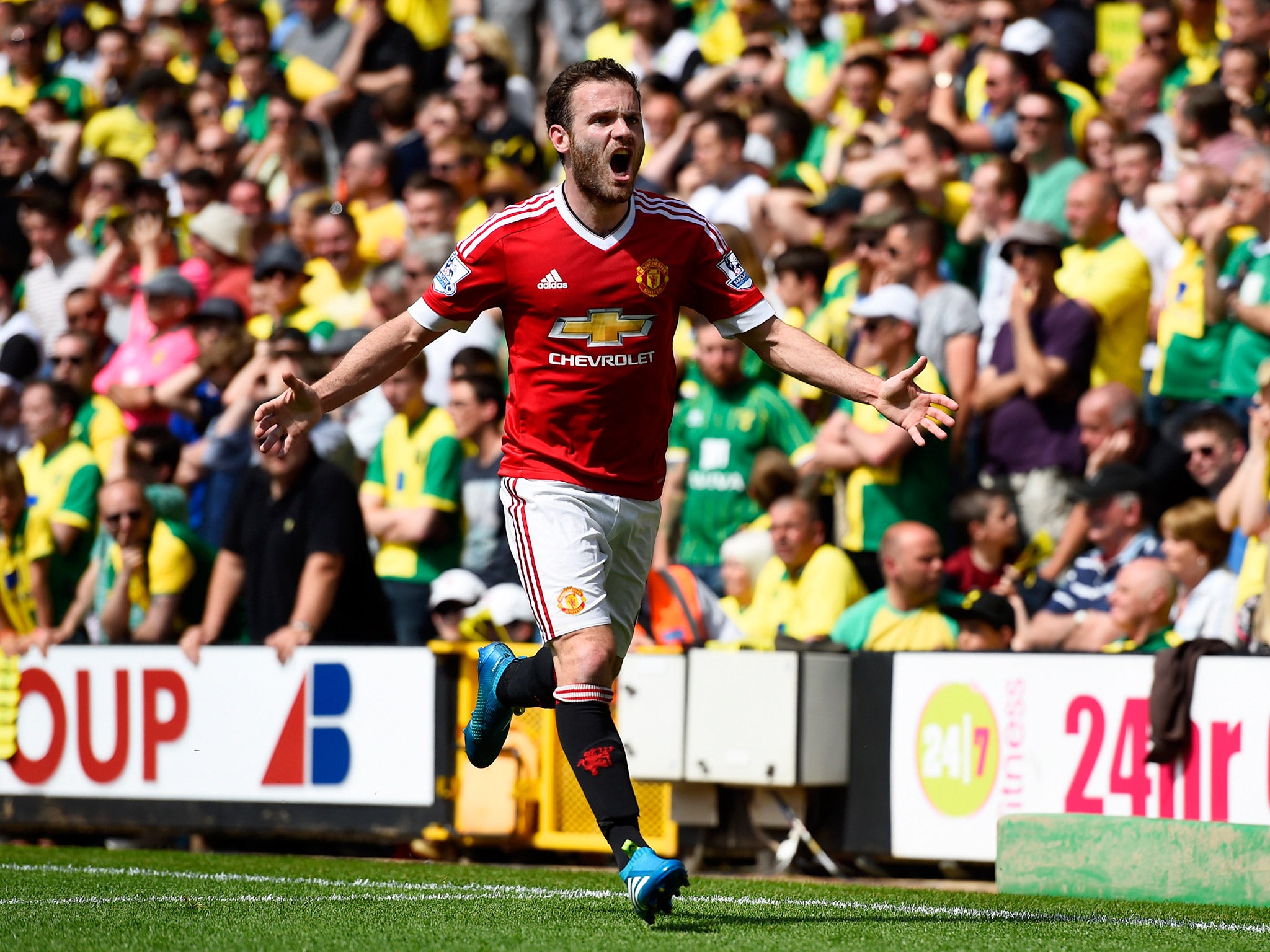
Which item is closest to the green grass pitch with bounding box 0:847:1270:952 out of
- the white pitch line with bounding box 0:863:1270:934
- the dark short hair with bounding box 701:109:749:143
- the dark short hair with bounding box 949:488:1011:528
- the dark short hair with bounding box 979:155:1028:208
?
the white pitch line with bounding box 0:863:1270:934

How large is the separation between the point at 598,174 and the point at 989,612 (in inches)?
150

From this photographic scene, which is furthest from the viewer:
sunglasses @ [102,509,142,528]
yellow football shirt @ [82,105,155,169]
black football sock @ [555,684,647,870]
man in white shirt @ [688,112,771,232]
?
yellow football shirt @ [82,105,155,169]

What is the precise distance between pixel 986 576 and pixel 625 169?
437 cm

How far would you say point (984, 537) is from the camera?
30.3 feet

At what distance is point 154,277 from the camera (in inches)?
491

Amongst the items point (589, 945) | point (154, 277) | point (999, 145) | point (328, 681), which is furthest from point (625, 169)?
point (154, 277)

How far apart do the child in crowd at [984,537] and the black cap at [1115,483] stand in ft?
1.50

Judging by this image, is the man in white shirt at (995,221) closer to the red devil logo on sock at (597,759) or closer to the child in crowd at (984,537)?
the child in crowd at (984,537)

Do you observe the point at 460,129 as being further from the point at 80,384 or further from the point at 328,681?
the point at 328,681

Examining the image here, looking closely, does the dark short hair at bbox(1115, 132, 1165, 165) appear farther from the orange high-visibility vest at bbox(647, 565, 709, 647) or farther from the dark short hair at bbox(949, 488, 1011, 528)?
the orange high-visibility vest at bbox(647, 565, 709, 647)

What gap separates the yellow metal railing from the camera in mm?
8422

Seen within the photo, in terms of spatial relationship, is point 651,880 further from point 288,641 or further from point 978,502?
point 978,502

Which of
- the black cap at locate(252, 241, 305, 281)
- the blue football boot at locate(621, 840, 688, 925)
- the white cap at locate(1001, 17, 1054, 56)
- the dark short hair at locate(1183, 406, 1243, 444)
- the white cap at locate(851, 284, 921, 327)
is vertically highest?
the white cap at locate(1001, 17, 1054, 56)

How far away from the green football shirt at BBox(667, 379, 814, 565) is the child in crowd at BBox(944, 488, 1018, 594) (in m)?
1.02
